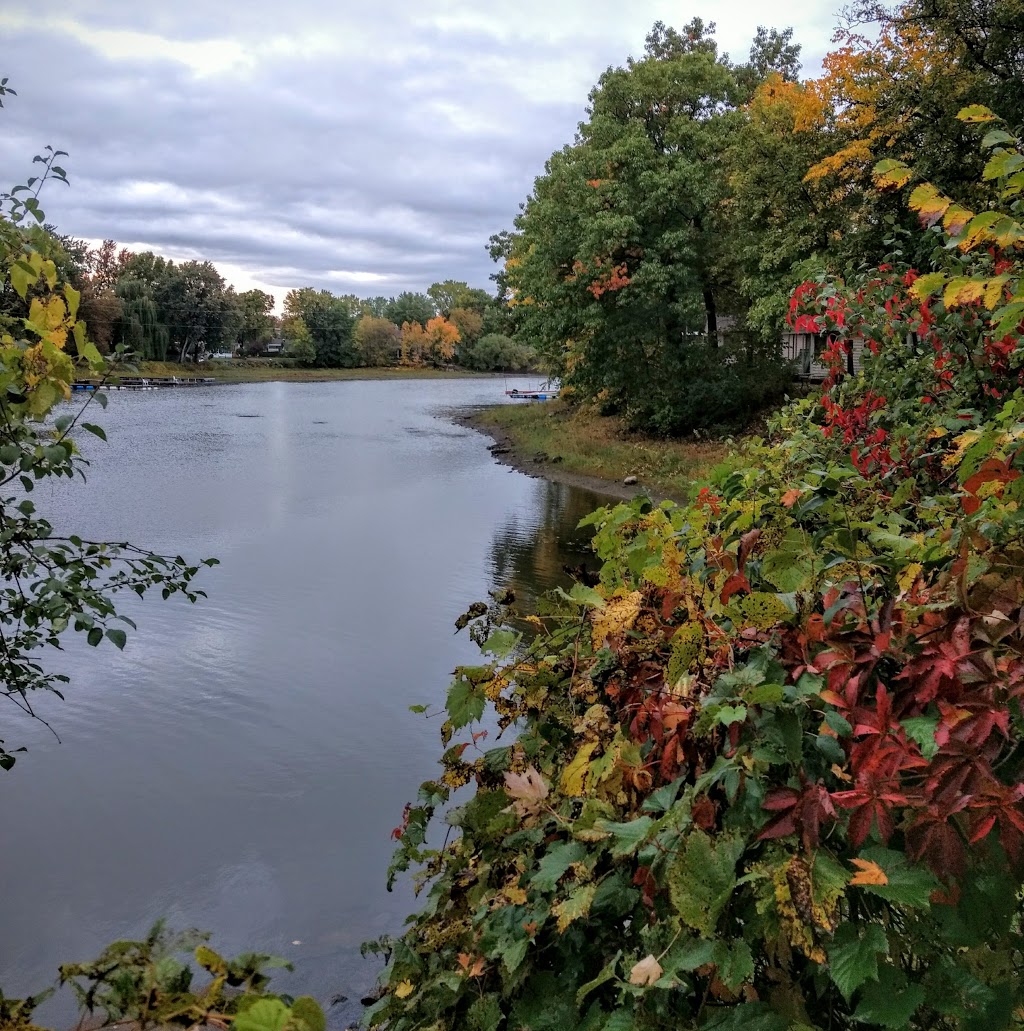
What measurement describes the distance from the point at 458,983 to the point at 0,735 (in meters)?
7.40

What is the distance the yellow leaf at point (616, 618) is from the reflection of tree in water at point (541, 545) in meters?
8.64

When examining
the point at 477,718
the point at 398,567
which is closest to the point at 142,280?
the point at 398,567

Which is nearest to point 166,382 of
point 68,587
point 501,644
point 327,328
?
point 327,328

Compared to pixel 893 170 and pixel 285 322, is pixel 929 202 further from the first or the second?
pixel 285 322

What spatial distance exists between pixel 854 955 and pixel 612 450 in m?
22.7

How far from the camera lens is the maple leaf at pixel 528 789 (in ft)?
4.99

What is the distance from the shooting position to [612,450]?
23.7 m

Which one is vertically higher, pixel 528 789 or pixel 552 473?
pixel 528 789

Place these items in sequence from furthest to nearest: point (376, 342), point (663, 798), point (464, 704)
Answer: point (376, 342) < point (464, 704) < point (663, 798)

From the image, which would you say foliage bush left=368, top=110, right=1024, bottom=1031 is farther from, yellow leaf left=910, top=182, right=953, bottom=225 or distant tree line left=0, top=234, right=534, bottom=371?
distant tree line left=0, top=234, right=534, bottom=371

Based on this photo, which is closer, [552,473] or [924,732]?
[924,732]

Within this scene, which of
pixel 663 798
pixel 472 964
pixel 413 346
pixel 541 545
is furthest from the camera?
pixel 413 346

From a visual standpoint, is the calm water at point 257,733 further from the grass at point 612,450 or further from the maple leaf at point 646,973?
the maple leaf at point 646,973

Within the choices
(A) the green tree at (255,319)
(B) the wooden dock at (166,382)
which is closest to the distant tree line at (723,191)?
(B) the wooden dock at (166,382)
